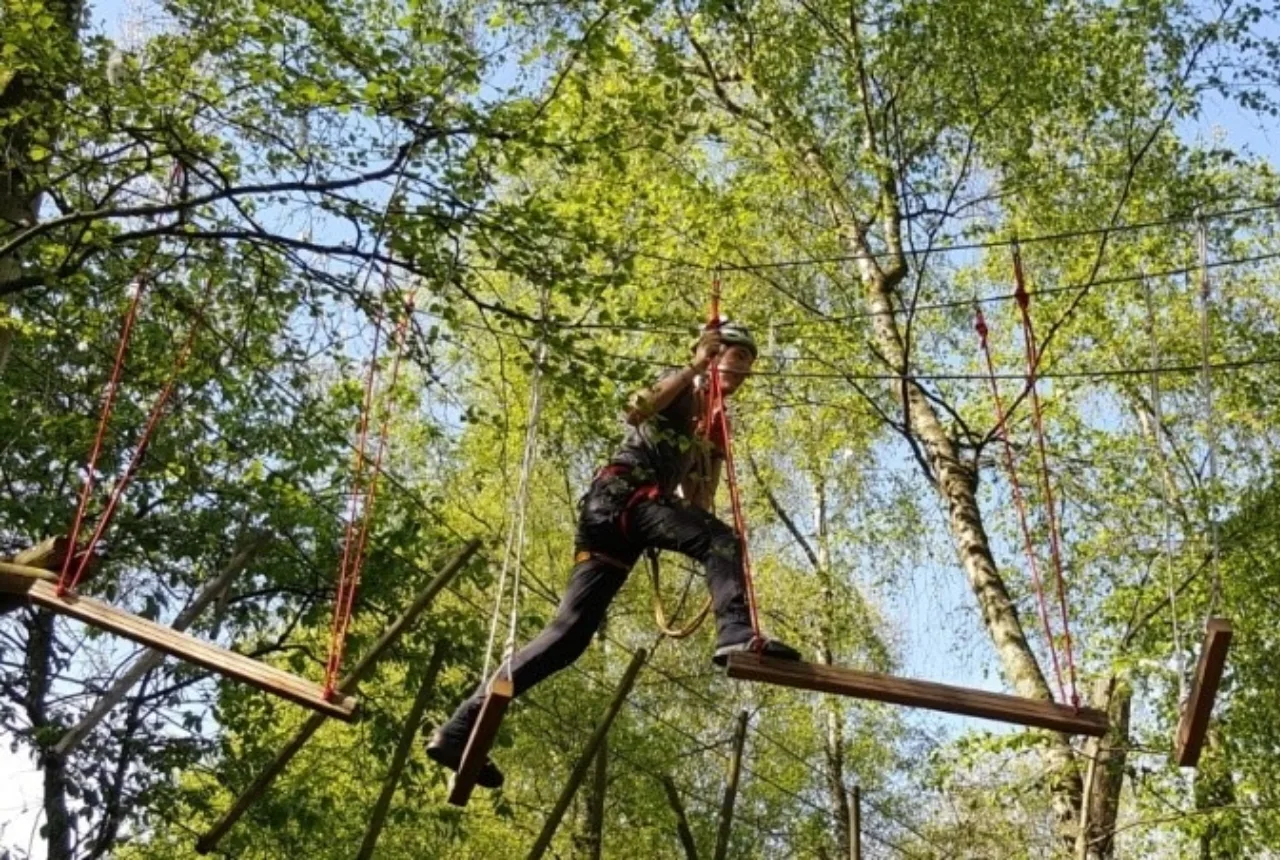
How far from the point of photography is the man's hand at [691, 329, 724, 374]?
4.38 m

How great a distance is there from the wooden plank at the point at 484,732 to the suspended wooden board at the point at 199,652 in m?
0.35

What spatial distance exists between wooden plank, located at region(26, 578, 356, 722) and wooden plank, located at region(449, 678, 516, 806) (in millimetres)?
347

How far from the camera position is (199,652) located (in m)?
4.00

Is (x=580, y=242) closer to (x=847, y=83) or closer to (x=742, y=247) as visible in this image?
(x=847, y=83)

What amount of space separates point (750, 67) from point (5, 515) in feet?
17.9

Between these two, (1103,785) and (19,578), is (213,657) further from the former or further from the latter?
(1103,785)

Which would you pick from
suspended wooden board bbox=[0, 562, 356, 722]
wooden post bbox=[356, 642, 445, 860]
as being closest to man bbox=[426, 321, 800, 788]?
suspended wooden board bbox=[0, 562, 356, 722]

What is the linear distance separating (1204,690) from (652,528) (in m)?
1.58

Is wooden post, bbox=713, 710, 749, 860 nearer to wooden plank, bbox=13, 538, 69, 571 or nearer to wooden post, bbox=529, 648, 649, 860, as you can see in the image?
wooden post, bbox=529, 648, 649, 860

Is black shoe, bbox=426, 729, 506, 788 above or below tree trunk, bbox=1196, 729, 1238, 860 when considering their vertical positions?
below

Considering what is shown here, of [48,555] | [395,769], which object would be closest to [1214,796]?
[395,769]

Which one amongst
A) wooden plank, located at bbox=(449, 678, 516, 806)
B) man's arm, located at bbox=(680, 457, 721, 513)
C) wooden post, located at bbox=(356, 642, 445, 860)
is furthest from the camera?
wooden post, located at bbox=(356, 642, 445, 860)

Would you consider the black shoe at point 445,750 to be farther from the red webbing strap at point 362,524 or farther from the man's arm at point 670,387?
the man's arm at point 670,387

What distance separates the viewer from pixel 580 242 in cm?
535
